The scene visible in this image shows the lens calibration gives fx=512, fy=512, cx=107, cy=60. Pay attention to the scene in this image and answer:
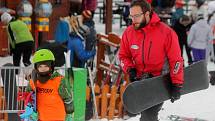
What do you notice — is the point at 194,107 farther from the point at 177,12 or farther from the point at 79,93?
the point at 177,12

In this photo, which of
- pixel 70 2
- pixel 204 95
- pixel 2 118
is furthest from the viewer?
pixel 70 2

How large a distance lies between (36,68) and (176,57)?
1.39 metres

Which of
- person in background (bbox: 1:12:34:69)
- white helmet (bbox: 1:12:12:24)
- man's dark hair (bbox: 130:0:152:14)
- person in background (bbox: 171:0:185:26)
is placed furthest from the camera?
person in background (bbox: 171:0:185:26)

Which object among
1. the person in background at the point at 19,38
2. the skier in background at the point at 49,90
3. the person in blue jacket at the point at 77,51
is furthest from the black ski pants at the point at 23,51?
the skier in background at the point at 49,90

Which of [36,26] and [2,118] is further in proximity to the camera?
[36,26]

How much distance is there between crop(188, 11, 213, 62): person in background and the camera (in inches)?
462

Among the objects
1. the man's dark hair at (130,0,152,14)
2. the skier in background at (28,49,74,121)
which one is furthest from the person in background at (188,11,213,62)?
the skier in background at (28,49,74,121)

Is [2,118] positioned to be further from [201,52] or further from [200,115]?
[201,52]

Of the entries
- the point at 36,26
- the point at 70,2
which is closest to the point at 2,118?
the point at 36,26

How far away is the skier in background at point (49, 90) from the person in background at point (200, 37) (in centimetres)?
714

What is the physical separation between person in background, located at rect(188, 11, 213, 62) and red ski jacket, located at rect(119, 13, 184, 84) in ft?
21.9

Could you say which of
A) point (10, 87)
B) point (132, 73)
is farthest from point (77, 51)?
point (132, 73)

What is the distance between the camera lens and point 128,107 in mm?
5309

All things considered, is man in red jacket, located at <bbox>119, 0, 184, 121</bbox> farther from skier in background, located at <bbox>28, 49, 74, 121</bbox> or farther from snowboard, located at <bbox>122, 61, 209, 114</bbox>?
skier in background, located at <bbox>28, 49, 74, 121</bbox>
